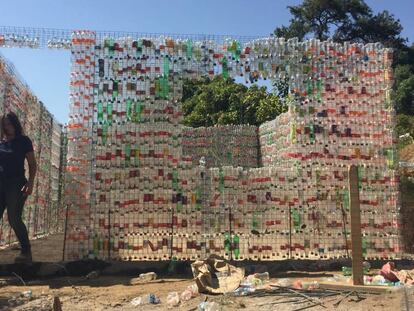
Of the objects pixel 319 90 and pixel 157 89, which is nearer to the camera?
pixel 157 89

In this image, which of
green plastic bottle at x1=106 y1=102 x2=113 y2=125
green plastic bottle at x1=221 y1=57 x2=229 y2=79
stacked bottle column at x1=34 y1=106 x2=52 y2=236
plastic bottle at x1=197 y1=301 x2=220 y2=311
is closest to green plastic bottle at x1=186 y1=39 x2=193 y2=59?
green plastic bottle at x1=221 y1=57 x2=229 y2=79

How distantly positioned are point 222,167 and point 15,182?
2952 mm

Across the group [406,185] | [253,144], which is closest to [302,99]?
[406,185]

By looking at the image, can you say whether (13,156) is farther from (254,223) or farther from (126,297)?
(254,223)

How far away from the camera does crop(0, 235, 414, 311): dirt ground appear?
4.96 metres

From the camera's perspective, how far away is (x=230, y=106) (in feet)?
70.4

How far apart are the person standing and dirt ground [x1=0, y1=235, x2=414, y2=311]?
53 centimetres

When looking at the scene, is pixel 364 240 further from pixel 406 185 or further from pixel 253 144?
pixel 253 144

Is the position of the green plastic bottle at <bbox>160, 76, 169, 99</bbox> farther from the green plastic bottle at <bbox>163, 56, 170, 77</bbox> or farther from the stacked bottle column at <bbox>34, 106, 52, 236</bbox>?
the stacked bottle column at <bbox>34, 106, 52, 236</bbox>

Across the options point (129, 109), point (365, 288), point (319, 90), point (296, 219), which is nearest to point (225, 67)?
point (319, 90)

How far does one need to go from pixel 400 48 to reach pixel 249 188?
30404mm

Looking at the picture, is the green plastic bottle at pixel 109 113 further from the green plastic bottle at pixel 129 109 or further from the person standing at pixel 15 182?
the person standing at pixel 15 182

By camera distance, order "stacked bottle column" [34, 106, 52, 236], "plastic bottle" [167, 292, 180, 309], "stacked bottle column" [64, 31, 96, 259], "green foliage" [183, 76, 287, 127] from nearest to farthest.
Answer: "plastic bottle" [167, 292, 180, 309], "stacked bottle column" [64, 31, 96, 259], "stacked bottle column" [34, 106, 52, 236], "green foliage" [183, 76, 287, 127]

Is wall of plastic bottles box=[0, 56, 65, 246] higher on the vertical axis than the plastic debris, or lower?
higher
